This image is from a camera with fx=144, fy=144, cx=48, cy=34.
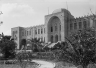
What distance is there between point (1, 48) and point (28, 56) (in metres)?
16.7

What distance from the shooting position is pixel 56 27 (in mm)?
46094

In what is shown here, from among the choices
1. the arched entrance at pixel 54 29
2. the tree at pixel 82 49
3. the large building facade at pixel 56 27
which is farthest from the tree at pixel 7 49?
the tree at pixel 82 49

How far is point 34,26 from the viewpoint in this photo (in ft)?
177

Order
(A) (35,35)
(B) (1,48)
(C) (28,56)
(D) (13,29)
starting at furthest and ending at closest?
(D) (13,29) < (A) (35,35) < (B) (1,48) < (C) (28,56)

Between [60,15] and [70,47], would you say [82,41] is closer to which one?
[70,47]

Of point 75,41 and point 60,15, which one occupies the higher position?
point 60,15

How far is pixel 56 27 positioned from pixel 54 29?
36.4 inches

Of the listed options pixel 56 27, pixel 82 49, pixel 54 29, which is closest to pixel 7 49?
pixel 54 29

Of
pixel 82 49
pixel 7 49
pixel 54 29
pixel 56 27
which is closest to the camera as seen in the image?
pixel 82 49

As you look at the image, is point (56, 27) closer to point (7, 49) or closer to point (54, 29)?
point (54, 29)

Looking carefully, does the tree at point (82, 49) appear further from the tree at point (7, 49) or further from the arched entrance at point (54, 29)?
the arched entrance at point (54, 29)

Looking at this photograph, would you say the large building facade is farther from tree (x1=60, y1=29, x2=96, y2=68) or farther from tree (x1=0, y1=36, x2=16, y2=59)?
tree (x1=60, y1=29, x2=96, y2=68)

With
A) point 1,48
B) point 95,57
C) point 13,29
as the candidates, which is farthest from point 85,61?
point 13,29

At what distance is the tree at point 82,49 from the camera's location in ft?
23.6
